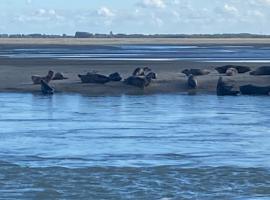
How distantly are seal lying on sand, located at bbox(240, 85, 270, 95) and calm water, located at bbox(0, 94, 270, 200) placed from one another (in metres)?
3.04

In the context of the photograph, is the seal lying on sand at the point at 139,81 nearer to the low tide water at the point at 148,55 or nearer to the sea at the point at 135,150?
the sea at the point at 135,150

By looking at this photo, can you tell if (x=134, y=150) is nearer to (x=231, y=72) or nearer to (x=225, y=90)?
(x=225, y=90)

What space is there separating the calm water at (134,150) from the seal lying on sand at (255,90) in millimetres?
3043

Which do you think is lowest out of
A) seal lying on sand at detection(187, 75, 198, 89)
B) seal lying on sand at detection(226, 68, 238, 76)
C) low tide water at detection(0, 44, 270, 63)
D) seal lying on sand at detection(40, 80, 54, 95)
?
seal lying on sand at detection(40, 80, 54, 95)

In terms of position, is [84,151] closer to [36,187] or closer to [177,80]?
[36,187]

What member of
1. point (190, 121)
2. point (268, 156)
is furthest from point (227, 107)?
point (268, 156)

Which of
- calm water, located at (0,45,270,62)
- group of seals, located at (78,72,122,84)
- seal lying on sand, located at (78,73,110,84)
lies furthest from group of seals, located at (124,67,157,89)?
calm water, located at (0,45,270,62)

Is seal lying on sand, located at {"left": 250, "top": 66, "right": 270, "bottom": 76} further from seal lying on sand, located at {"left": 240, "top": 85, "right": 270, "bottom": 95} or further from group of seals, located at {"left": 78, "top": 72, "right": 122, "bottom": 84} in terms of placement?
group of seals, located at {"left": 78, "top": 72, "right": 122, "bottom": 84}

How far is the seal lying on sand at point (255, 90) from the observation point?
100ft

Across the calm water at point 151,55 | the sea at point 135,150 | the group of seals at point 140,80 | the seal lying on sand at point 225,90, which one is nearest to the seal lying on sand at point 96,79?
the group of seals at point 140,80

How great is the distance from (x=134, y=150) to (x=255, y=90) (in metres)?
13.8

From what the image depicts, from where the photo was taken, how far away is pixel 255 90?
30.5 m

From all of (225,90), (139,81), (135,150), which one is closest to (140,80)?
(139,81)

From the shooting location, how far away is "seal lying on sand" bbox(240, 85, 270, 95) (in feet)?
100
